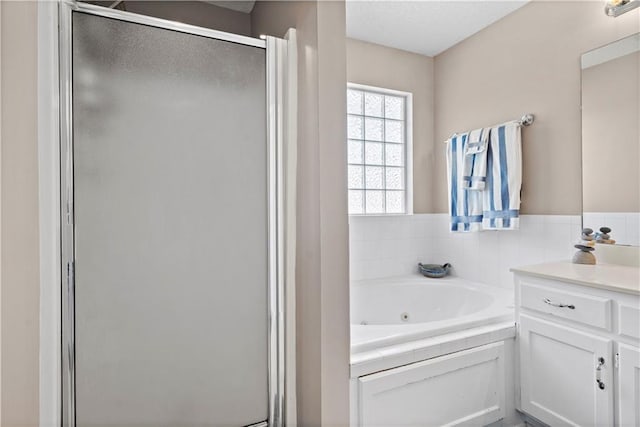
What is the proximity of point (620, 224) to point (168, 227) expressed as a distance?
2.28 metres

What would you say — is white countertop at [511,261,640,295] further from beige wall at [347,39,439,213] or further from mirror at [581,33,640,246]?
beige wall at [347,39,439,213]

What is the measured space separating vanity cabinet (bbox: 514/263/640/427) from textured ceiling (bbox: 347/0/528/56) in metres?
1.79

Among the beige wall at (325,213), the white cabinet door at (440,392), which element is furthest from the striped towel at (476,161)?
the beige wall at (325,213)

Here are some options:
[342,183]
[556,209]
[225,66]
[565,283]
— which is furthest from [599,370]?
[225,66]

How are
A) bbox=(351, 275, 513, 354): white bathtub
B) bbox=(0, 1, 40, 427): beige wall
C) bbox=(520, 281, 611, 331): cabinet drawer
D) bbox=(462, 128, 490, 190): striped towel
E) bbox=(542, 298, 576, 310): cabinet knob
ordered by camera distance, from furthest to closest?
bbox=(351, 275, 513, 354): white bathtub < bbox=(462, 128, 490, 190): striped towel < bbox=(542, 298, 576, 310): cabinet knob < bbox=(520, 281, 611, 331): cabinet drawer < bbox=(0, 1, 40, 427): beige wall

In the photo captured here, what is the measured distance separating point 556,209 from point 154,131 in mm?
2327

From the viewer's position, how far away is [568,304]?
159 centimetres

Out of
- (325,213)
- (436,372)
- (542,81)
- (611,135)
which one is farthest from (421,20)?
(436,372)

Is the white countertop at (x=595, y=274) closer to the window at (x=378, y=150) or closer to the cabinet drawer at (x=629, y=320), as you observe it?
the cabinet drawer at (x=629, y=320)

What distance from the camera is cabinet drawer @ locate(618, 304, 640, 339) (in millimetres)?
1354

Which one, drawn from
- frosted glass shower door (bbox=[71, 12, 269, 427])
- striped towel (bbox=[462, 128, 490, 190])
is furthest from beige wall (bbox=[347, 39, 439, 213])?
frosted glass shower door (bbox=[71, 12, 269, 427])

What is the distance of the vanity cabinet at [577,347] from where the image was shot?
139 cm

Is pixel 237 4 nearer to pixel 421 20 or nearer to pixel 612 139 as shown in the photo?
pixel 421 20

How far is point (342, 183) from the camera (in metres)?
1.41
